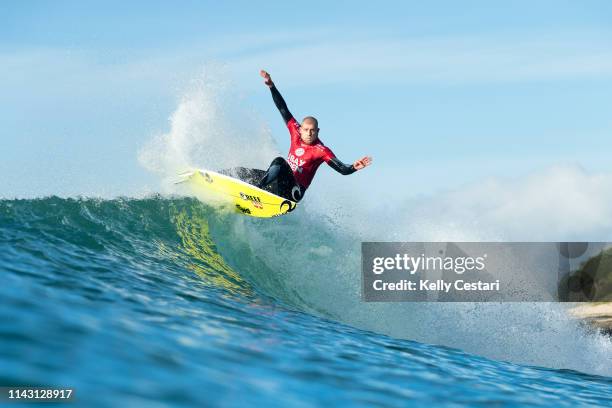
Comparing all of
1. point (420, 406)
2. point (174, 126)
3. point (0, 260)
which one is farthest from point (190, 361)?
point (174, 126)

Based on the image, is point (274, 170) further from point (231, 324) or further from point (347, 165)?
point (231, 324)

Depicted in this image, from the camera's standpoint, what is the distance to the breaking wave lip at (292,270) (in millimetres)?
10914

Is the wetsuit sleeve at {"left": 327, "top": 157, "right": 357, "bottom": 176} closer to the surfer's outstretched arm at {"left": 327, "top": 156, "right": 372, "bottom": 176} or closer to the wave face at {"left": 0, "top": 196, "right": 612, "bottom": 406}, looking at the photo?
the surfer's outstretched arm at {"left": 327, "top": 156, "right": 372, "bottom": 176}

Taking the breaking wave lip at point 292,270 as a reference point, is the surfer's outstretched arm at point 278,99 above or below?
above

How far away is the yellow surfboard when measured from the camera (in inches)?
494

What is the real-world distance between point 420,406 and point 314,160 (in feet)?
23.0

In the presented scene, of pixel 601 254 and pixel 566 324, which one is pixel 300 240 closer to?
pixel 566 324

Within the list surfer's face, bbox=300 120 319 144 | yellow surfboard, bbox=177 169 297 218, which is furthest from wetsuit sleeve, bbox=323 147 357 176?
yellow surfboard, bbox=177 169 297 218

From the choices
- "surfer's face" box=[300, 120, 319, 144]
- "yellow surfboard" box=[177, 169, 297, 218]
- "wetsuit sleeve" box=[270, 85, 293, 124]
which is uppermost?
"wetsuit sleeve" box=[270, 85, 293, 124]

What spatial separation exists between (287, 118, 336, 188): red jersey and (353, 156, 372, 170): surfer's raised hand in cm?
84

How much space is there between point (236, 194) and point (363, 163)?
10.4ft

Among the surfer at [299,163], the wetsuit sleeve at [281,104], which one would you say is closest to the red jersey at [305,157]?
the surfer at [299,163]

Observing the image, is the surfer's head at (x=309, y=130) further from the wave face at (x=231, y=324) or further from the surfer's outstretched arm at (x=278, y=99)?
the wave face at (x=231, y=324)

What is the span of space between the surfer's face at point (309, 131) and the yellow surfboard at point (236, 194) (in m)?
1.28
